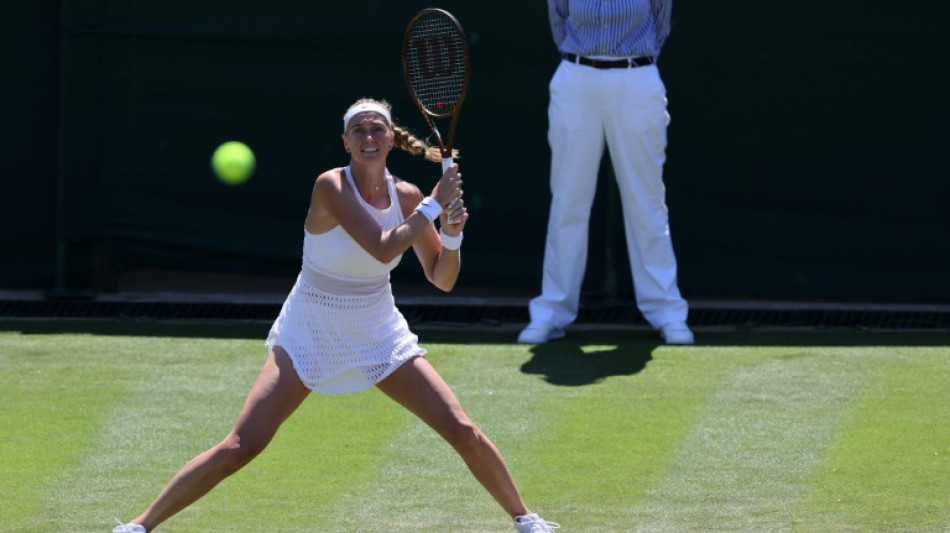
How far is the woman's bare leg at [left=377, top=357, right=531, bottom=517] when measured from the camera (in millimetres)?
5227

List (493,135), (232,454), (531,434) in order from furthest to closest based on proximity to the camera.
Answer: (493,135) < (531,434) < (232,454)

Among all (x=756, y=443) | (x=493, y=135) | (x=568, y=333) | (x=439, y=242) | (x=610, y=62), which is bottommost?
(x=568, y=333)

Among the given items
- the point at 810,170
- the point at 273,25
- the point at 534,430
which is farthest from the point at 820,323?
the point at 273,25

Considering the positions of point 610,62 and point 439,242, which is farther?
point 610,62

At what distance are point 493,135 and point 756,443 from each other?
3165 mm

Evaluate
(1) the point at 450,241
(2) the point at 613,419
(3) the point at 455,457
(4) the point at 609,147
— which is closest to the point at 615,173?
(4) the point at 609,147

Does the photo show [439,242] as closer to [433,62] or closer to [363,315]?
[363,315]

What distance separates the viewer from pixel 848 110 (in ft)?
31.1

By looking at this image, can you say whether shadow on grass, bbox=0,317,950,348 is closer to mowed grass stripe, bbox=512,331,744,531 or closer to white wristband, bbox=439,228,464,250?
mowed grass stripe, bbox=512,331,744,531

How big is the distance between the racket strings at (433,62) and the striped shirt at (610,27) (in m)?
2.30

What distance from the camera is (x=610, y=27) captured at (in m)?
8.54

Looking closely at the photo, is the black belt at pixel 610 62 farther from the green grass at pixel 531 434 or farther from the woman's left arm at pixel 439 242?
the woman's left arm at pixel 439 242

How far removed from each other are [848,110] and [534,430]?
11.1 ft

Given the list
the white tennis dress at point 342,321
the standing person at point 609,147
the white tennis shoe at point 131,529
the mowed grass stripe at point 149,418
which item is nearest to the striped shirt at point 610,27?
the standing person at point 609,147
